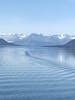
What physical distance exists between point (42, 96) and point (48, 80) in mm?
3001

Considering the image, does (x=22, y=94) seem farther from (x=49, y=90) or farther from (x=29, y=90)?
(x=49, y=90)

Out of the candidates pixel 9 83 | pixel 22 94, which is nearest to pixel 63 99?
pixel 22 94

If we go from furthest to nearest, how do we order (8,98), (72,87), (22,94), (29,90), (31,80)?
(31,80)
(72,87)
(29,90)
(22,94)
(8,98)

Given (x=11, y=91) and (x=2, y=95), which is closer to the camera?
(x=2, y=95)

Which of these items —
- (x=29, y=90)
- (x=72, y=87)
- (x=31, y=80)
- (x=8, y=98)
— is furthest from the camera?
(x=31, y=80)

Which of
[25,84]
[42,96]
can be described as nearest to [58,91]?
[42,96]

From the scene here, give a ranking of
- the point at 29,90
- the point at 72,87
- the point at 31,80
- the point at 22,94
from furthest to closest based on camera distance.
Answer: the point at 31,80, the point at 72,87, the point at 29,90, the point at 22,94

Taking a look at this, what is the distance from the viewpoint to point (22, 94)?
8.19 metres

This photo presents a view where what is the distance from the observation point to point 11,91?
852cm

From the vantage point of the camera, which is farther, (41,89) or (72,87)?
(72,87)

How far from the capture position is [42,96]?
808cm

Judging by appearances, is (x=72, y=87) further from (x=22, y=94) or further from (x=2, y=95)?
(x=2, y=95)

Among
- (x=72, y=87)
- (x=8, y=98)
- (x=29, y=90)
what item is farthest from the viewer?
(x=72, y=87)

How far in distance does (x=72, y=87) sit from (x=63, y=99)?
6.57ft
